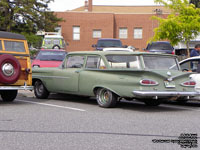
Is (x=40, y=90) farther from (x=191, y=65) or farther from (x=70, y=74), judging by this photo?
(x=191, y=65)

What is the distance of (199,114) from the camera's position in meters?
10.7

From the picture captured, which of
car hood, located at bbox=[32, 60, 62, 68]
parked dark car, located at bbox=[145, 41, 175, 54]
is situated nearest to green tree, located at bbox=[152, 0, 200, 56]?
parked dark car, located at bbox=[145, 41, 175, 54]

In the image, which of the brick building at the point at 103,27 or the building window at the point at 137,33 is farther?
the building window at the point at 137,33

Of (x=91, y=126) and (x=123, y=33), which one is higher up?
(x=123, y=33)

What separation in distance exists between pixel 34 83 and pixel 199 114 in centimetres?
614

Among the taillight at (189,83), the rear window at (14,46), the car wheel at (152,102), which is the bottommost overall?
the car wheel at (152,102)

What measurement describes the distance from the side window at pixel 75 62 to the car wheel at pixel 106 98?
4.28ft

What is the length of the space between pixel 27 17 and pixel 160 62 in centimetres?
3858

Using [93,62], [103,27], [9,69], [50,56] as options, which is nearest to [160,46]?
[50,56]

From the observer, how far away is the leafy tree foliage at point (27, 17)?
4766cm

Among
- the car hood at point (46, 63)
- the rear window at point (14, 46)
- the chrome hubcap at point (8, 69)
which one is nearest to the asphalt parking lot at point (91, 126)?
the chrome hubcap at point (8, 69)

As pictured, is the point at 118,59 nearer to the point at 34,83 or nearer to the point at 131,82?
the point at 131,82

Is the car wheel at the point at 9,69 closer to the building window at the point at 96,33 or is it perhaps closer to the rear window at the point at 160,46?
the rear window at the point at 160,46

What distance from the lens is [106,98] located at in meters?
11.6
